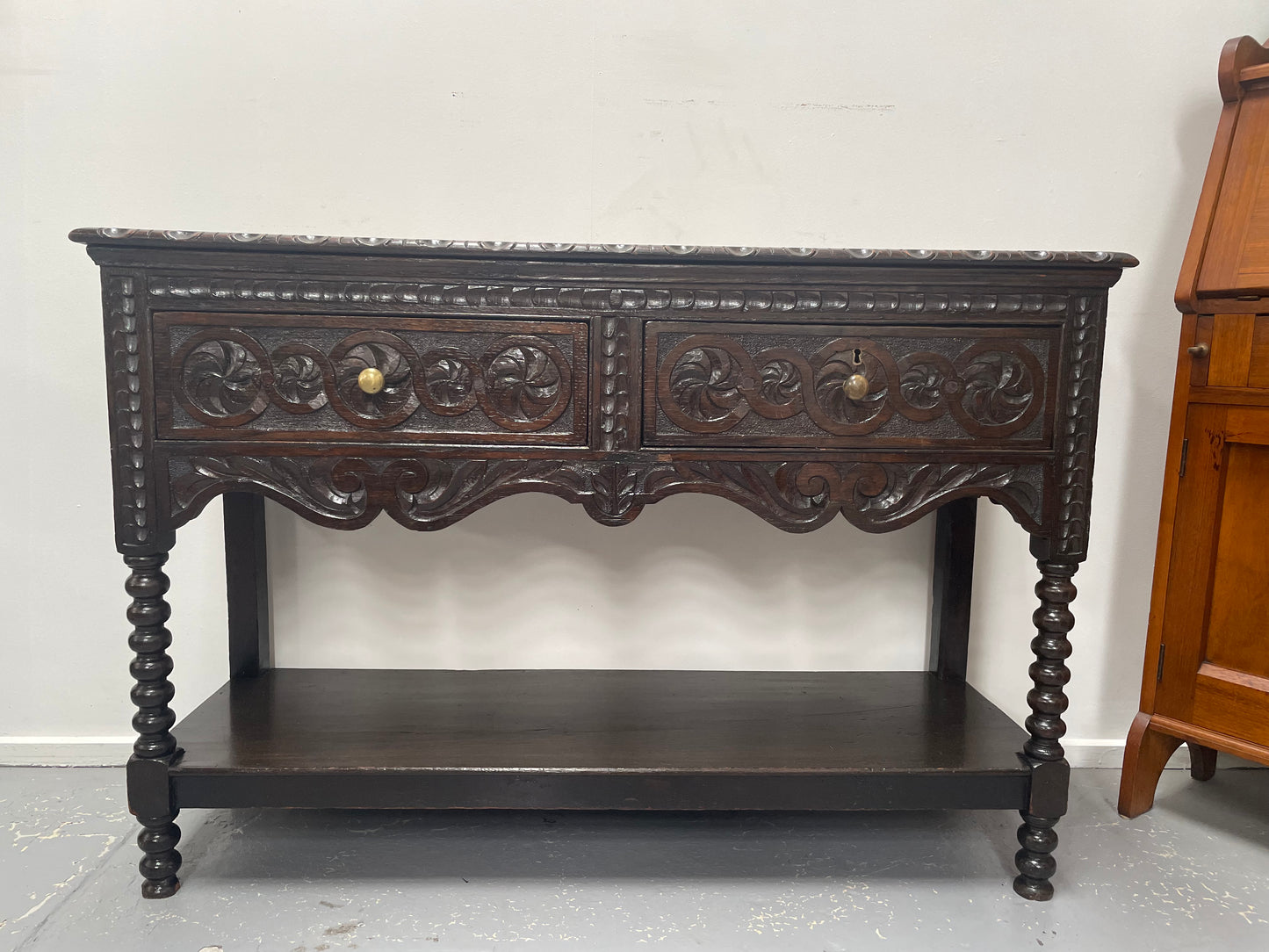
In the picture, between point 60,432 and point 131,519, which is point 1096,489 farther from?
point 60,432

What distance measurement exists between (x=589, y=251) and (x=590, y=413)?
0.96 ft

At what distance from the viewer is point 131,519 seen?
1444 mm

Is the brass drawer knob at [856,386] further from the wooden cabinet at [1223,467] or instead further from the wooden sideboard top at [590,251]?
the wooden cabinet at [1223,467]

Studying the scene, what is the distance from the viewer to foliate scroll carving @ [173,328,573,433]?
1439 mm

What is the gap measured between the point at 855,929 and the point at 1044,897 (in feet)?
1.39

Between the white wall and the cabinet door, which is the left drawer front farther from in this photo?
the cabinet door

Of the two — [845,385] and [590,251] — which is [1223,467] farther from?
[590,251]

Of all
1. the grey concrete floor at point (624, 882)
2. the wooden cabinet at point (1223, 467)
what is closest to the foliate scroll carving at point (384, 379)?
the grey concrete floor at point (624, 882)

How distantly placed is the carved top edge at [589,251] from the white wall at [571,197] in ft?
2.17

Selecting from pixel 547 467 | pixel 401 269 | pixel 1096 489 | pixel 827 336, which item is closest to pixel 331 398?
pixel 401 269

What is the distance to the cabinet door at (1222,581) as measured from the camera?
1730mm

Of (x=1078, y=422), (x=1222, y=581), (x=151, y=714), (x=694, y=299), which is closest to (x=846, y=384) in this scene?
(x=694, y=299)

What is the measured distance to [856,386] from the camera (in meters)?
1.46

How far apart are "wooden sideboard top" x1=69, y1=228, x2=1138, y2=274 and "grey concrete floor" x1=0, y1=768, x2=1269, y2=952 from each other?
1.23 meters
